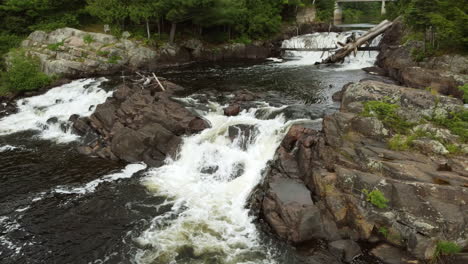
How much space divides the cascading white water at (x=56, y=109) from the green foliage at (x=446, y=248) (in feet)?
66.7

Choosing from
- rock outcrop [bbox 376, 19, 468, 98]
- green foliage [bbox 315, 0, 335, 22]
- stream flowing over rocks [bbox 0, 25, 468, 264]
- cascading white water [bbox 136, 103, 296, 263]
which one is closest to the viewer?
stream flowing over rocks [bbox 0, 25, 468, 264]

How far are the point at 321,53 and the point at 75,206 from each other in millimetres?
31735

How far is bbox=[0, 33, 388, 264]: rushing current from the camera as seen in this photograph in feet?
38.2

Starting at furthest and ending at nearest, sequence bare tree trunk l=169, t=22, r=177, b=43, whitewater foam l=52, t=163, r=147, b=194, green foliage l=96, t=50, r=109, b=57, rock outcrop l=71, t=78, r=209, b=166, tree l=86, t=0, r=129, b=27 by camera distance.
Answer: bare tree trunk l=169, t=22, r=177, b=43 < tree l=86, t=0, r=129, b=27 < green foliage l=96, t=50, r=109, b=57 < rock outcrop l=71, t=78, r=209, b=166 < whitewater foam l=52, t=163, r=147, b=194

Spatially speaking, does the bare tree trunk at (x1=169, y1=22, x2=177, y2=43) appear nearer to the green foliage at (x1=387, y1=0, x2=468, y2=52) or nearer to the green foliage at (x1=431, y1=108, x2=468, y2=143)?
the green foliage at (x1=387, y1=0, x2=468, y2=52)

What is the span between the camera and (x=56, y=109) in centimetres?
2502

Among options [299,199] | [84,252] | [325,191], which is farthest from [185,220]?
[325,191]

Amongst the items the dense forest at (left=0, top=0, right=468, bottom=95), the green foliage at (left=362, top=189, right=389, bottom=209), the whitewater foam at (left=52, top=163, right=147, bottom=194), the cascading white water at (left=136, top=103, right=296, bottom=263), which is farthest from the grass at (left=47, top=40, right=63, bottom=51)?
the green foliage at (left=362, top=189, right=389, bottom=209)

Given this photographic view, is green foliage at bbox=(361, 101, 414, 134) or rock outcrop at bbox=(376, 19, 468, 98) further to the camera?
rock outcrop at bbox=(376, 19, 468, 98)

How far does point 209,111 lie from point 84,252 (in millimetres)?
11874

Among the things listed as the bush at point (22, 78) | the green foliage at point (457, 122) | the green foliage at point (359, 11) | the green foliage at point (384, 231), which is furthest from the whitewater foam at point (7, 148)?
the green foliage at point (359, 11)

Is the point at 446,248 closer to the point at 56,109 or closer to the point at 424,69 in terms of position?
the point at 424,69

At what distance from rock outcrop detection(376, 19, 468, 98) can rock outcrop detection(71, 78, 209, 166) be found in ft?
49.6

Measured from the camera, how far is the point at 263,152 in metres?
16.7
